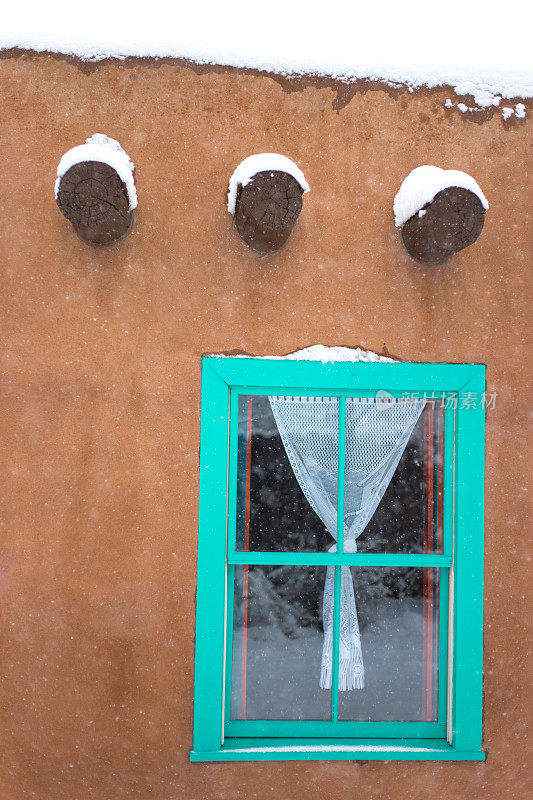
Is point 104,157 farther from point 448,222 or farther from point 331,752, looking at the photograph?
point 331,752

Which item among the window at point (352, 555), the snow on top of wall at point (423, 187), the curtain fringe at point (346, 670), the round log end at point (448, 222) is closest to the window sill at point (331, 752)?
the window at point (352, 555)

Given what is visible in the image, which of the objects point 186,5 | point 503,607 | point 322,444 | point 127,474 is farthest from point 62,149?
point 503,607

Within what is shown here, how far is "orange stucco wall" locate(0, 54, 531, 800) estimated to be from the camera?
214cm

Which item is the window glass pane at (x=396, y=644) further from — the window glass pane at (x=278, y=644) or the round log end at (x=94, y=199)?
the round log end at (x=94, y=199)

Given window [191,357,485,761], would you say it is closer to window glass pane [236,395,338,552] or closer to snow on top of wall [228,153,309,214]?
window glass pane [236,395,338,552]

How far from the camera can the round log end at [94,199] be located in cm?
194

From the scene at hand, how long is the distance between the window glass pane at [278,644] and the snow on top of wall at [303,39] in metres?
2.03

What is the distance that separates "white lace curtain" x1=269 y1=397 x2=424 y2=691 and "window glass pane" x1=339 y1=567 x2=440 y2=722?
0.05 m

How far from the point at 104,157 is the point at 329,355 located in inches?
42.7

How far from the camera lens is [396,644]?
2.26 meters

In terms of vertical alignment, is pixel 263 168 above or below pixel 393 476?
above

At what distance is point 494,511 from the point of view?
7.39ft

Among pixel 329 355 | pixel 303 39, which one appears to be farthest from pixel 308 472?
pixel 303 39

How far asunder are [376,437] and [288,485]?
40cm
